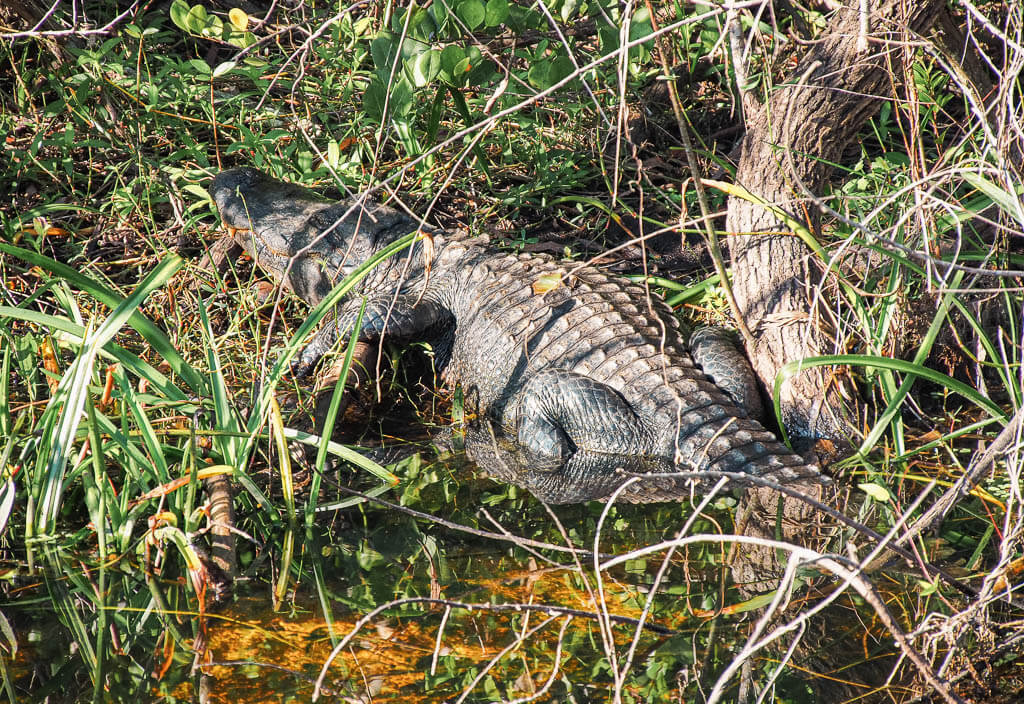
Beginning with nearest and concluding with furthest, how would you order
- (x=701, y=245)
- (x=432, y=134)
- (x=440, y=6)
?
1. (x=440, y=6)
2. (x=432, y=134)
3. (x=701, y=245)

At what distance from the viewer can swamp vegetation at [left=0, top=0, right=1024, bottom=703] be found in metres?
2.12

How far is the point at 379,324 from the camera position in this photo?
4094mm

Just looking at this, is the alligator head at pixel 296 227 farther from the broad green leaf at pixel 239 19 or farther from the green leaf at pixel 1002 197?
the green leaf at pixel 1002 197

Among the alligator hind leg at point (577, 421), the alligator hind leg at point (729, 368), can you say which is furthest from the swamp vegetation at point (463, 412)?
the alligator hind leg at point (577, 421)

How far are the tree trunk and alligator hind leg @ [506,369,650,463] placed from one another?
64 cm

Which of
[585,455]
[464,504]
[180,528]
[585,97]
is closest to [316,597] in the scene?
[180,528]

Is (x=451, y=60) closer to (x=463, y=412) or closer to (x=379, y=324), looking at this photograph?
(x=379, y=324)

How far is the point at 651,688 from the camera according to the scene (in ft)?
6.72

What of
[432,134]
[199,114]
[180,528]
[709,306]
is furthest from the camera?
[199,114]

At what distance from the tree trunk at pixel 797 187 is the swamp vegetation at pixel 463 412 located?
0.05ft

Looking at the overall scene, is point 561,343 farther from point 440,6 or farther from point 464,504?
point 440,6

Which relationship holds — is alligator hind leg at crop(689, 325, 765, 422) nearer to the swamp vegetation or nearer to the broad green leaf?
the swamp vegetation

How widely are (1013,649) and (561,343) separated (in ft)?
6.88

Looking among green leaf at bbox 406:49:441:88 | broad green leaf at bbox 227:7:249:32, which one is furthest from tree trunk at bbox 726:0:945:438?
broad green leaf at bbox 227:7:249:32
